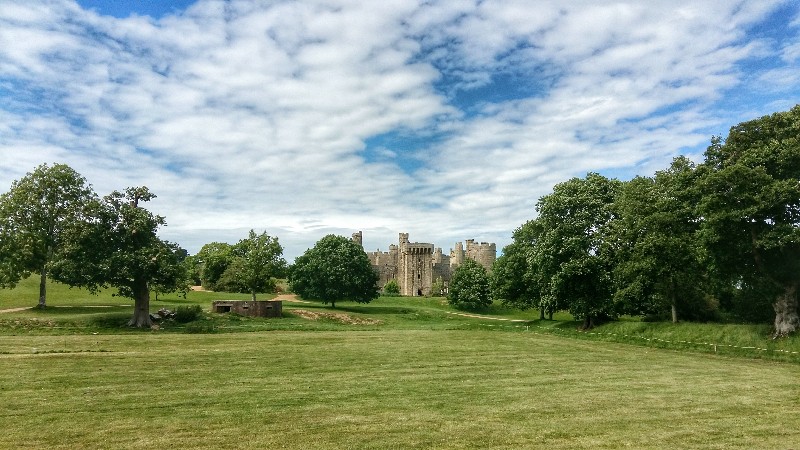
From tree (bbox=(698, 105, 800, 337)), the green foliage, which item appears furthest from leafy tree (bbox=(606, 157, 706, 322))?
the green foliage

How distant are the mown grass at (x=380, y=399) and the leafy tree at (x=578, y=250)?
1716cm

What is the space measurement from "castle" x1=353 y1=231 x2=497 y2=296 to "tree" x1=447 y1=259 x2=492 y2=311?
1109 inches

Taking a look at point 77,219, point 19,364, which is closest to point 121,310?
point 77,219

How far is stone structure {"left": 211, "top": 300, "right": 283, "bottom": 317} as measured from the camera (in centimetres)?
5215

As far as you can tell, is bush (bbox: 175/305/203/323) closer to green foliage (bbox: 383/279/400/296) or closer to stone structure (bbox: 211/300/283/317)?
stone structure (bbox: 211/300/283/317)

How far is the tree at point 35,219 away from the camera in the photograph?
45869mm

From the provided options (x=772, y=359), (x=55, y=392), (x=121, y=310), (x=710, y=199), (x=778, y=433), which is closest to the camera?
(x=778, y=433)

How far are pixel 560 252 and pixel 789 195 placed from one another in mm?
18370

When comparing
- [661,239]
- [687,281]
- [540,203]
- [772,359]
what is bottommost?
[772,359]

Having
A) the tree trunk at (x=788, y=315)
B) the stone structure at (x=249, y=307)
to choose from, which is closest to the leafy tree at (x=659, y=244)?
the tree trunk at (x=788, y=315)

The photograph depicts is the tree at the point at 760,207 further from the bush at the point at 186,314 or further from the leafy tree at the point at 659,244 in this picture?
the bush at the point at 186,314

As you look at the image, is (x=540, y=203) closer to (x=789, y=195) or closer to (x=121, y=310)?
(x=789, y=195)

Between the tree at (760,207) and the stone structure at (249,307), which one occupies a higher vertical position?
the tree at (760,207)

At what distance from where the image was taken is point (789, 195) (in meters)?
26.5
